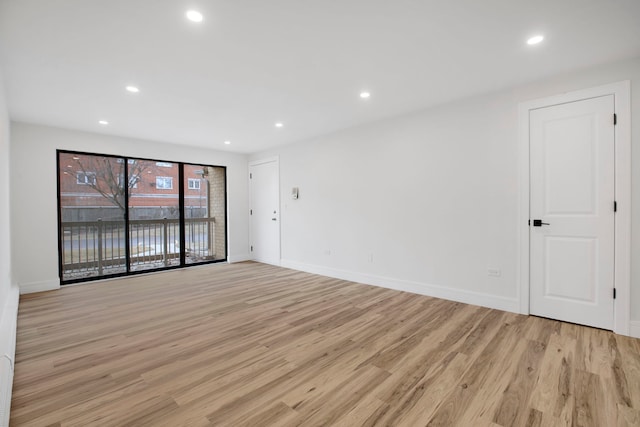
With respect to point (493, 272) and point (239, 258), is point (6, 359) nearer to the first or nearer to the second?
point (493, 272)

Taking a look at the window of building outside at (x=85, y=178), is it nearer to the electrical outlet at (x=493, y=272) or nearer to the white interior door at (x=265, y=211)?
the white interior door at (x=265, y=211)

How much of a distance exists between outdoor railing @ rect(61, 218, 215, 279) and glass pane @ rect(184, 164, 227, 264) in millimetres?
32

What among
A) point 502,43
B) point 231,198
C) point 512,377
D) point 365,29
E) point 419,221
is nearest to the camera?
point 512,377

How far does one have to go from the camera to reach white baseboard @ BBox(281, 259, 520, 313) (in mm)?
3167

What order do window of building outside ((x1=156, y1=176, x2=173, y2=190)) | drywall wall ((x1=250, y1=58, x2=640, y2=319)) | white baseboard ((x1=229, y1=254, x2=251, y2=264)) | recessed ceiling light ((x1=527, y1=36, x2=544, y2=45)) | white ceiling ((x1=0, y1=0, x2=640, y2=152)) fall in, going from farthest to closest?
white baseboard ((x1=229, y1=254, x2=251, y2=264))
window of building outside ((x1=156, y1=176, x2=173, y2=190))
drywall wall ((x1=250, y1=58, x2=640, y2=319))
recessed ceiling light ((x1=527, y1=36, x2=544, y2=45))
white ceiling ((x1=0, y1=0, x2=640, y2=152))

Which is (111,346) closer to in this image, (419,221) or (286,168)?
(419,221)

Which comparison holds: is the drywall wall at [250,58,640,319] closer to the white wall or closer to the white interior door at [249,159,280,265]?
the white interior door at [249,159,280,265]

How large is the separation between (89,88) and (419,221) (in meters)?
4.02

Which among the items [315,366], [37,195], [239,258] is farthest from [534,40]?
[37,195]

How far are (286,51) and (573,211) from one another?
303cm

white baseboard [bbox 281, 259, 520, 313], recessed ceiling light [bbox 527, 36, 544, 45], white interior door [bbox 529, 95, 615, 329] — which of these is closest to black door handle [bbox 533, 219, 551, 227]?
white interior door [bbox 529, 95, 615, 329]

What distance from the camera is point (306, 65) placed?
2.60m

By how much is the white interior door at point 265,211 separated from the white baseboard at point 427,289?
114 cm

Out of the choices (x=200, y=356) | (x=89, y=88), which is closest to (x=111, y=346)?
(x=200, y=356)
